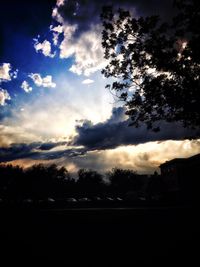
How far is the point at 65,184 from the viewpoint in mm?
126062

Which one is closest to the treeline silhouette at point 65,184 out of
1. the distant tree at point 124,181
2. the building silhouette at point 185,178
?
the distant tree at point 124,181

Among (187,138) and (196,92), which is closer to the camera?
(196,92)

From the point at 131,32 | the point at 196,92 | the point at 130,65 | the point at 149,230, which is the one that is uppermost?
the point at 131,32

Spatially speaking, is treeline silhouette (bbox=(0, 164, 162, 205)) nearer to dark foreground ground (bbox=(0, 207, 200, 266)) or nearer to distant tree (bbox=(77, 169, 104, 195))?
distant tree (bbox=(77, 169, 104, 195))

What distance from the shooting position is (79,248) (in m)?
9.62

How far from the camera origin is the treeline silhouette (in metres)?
105

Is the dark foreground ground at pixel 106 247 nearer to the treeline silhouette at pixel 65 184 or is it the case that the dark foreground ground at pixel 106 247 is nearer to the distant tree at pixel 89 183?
the treeline silhouette at pixel 65 184

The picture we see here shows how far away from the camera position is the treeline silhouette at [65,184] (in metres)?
105

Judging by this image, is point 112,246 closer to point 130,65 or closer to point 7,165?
point 130,65

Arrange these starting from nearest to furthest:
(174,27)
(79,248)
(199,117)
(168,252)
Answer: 1. (168,252)
2. (79,248)
3. (174,27)
4. (199,117)

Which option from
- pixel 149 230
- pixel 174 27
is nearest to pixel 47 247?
pixel 149 230

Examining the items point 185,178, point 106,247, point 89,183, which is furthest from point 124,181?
point 106,247

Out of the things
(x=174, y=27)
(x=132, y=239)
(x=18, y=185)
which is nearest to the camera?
(x=132, y=239)

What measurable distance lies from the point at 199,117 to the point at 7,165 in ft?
391
